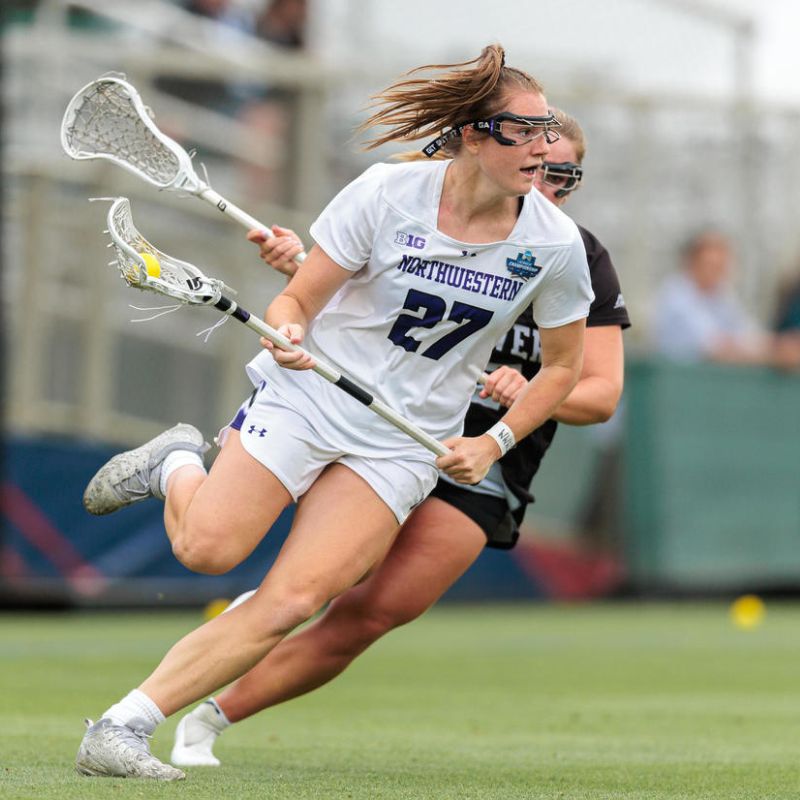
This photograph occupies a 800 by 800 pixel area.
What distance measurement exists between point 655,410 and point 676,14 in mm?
3409

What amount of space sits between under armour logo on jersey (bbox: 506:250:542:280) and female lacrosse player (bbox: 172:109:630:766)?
55 cm

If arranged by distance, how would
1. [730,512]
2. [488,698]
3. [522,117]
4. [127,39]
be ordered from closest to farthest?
[522,117]
[488,698]
[127,39]
[730,512]

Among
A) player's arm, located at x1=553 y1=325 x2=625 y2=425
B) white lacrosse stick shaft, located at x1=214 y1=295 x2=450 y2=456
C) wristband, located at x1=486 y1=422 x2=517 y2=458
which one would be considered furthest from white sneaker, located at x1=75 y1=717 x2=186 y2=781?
player's arm, located at x1=553 y1=325 x2=625 y2=425

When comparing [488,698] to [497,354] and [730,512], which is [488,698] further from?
[730,512]

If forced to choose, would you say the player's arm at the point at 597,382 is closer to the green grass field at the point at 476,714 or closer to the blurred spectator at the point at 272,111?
the green grass field at the point at 476,714

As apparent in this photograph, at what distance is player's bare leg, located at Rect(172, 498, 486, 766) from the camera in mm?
6133

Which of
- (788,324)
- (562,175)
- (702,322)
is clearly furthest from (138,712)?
(788,324)

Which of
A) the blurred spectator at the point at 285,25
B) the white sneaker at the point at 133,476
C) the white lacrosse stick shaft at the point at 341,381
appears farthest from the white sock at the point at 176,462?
the blurred spectator at the point at 285,25

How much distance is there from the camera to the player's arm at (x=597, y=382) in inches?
249

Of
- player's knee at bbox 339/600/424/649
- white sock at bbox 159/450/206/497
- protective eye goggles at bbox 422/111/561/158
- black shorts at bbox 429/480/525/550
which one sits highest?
protective eye goggles at bbox 422/111/561/158

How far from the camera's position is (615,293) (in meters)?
6.47

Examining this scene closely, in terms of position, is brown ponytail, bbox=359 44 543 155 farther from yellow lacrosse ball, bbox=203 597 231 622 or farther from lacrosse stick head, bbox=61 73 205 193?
yellow lacrosse ball, bbox=203 597 231 622

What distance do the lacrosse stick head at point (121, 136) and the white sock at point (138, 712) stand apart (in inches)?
72.6

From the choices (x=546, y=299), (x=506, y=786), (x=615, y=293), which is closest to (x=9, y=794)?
(x=506, y=786)
